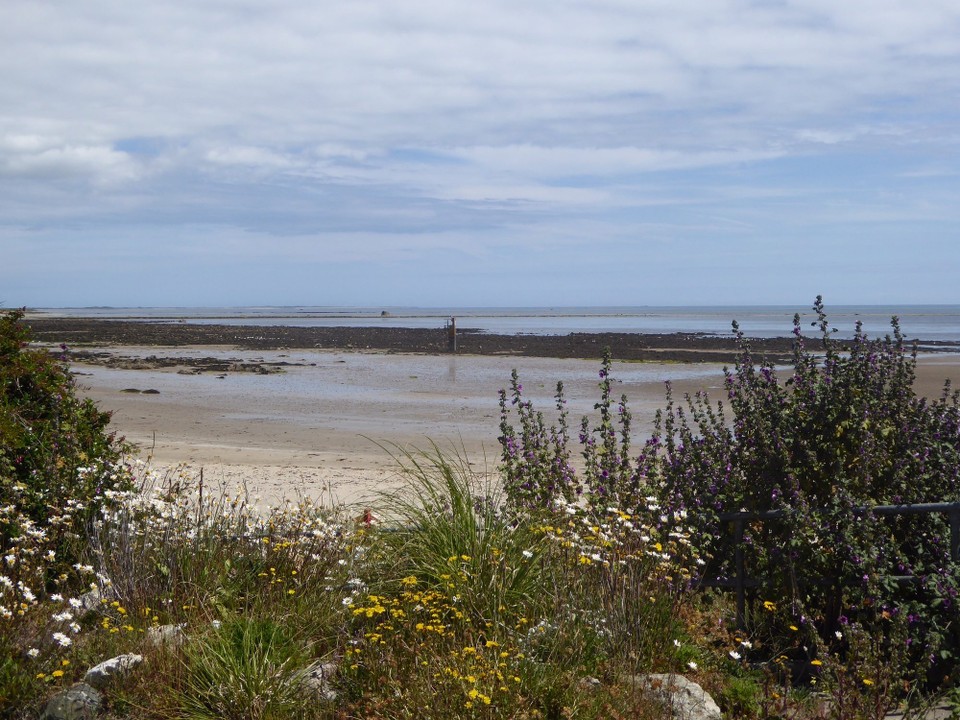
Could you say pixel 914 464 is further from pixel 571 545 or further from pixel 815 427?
pixel 571 545

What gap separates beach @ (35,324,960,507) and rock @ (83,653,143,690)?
2418 millimetres

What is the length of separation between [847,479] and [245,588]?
3769mm

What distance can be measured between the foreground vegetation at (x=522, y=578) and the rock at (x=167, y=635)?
3cm

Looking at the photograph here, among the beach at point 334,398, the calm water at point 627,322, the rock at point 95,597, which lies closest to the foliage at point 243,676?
the rock at point 95,597

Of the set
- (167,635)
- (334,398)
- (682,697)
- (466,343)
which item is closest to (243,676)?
(167,635)

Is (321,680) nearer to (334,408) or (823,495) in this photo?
(823,495)

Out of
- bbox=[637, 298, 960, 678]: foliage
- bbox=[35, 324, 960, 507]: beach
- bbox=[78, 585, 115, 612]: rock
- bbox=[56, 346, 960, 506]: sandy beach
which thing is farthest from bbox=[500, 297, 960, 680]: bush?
bbox=[78, 585, 115, 612]: rock

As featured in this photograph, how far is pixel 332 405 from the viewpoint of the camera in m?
24.7

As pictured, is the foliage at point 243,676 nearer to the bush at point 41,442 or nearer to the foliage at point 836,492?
the bush at point 41,442

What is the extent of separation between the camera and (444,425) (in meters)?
20.8

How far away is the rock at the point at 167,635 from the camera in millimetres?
4848

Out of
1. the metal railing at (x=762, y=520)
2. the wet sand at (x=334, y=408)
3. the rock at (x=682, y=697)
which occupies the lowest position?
the wet sand at (x=334, y=408)

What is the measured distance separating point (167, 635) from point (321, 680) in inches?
34.6

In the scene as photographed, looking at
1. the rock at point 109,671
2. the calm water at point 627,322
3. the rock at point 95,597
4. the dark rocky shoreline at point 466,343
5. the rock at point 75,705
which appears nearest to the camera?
the rock at point 75,705
